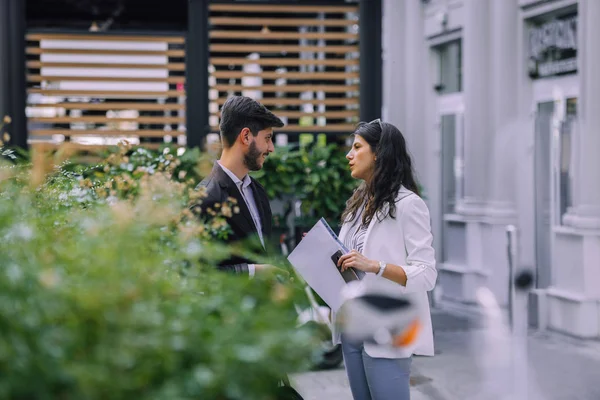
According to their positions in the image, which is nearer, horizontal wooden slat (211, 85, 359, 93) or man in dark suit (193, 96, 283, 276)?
man in dark suit (193, 96, 283, 276)

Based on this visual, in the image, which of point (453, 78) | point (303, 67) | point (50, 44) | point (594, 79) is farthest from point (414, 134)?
point (50, 44)

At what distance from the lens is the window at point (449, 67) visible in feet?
44.4

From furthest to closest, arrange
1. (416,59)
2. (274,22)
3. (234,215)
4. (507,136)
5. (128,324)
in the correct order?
1. (416,59)
2. (507,136)
3. (274,22)
4. (234,215)
5. (128,324)

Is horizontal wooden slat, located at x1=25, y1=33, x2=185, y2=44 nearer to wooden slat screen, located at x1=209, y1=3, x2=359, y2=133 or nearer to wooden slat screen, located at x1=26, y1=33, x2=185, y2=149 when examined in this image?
wooden slat screen, located at x1=26, y1=33, x2=185, y2=149

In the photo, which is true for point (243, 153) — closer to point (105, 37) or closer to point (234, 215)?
point (234, 215)

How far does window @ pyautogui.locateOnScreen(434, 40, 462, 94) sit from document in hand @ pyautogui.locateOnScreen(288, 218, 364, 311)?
9.59 metres

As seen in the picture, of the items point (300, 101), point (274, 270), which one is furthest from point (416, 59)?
point (274, 270)

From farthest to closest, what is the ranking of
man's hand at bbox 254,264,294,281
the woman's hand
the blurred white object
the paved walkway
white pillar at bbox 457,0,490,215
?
white pillar at bbox 457,0,490,215 < the paved walkway < the woman's hand < the blurred white object < man's hand at bbox 254,264,294,281

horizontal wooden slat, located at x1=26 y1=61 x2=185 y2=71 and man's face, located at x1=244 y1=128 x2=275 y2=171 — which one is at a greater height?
horizontal wooden slat, located at x1=26 y1=61 x2=185 y2=71

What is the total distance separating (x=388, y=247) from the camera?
4.29 meters

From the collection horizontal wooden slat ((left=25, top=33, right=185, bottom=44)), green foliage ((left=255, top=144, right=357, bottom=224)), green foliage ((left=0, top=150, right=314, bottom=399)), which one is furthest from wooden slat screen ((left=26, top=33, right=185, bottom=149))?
green foliage ((left=0, top=150, right=314, bottom=399))

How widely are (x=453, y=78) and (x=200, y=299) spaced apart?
1189cm

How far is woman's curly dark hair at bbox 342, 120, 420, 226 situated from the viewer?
4.33 m

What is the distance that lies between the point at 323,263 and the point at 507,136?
8.20 m
